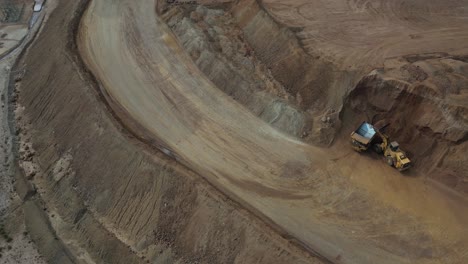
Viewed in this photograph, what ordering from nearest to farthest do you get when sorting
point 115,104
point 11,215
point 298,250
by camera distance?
point 298,250 → point 11,215 → point 115,104

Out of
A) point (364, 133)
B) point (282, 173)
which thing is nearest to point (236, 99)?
point (282, 173)

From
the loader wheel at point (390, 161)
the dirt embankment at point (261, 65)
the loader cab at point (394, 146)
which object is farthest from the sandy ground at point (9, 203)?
the loader cab at point (394, 146)

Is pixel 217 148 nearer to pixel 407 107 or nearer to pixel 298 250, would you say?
pixel 298 250

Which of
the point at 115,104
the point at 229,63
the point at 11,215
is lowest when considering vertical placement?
the point at 11,215

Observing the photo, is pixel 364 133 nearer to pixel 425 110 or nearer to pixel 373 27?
pixel 425 110

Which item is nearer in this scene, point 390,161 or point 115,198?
point 390,161

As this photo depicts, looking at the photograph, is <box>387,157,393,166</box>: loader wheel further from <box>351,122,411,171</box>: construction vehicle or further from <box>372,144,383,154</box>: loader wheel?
<box>372,144,383,154</box>: loader wheel

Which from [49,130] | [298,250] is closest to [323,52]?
[298,250]

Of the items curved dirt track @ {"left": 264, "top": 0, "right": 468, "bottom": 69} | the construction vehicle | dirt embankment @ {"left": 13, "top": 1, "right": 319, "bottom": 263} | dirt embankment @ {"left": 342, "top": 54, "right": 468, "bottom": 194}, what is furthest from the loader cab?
dirt embankment @ {"left": 13, "top": 1, "right": 319, "bottom": 263}
